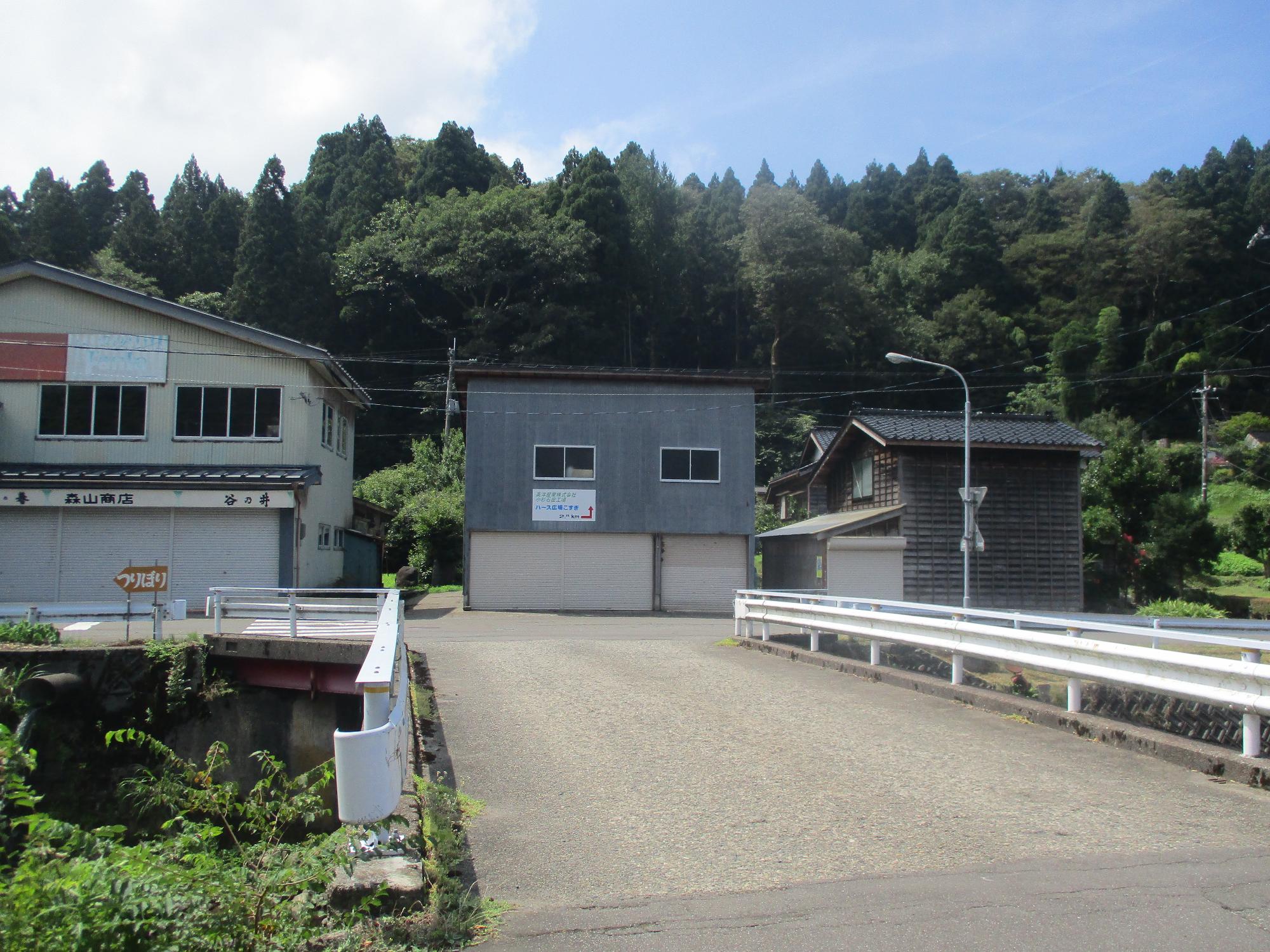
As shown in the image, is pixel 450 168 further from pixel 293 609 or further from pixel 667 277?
pixel 293 609

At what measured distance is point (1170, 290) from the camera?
60844 mm

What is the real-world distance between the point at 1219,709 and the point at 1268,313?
2243 inches

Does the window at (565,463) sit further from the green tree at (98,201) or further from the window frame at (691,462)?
the green tree at (98,201)

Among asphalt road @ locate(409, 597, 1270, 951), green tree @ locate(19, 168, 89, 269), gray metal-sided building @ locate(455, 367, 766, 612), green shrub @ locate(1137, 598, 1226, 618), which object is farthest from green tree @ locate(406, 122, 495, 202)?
asphalt road @ locate(409, 597, 1270, 951)

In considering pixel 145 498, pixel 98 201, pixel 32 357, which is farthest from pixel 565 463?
pixel 98 201

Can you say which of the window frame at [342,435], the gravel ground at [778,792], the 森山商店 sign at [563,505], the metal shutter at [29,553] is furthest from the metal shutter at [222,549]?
the gravel ground at [778,792]

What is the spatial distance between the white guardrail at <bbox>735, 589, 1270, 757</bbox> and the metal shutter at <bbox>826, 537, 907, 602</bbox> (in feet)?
48.5

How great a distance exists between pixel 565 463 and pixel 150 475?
10839mm

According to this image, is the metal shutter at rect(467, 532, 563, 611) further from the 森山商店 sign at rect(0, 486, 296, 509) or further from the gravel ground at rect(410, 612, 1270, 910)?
the gravel ground at rect(410, 612, 1270, 910)

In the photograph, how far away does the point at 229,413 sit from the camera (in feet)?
85.0

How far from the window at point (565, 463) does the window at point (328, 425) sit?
240 inches

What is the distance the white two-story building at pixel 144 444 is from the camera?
24.0m

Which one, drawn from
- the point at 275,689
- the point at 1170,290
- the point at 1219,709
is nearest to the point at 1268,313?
the point at 1170,290

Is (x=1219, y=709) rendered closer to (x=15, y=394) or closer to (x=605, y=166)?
(x=15, y=394)
